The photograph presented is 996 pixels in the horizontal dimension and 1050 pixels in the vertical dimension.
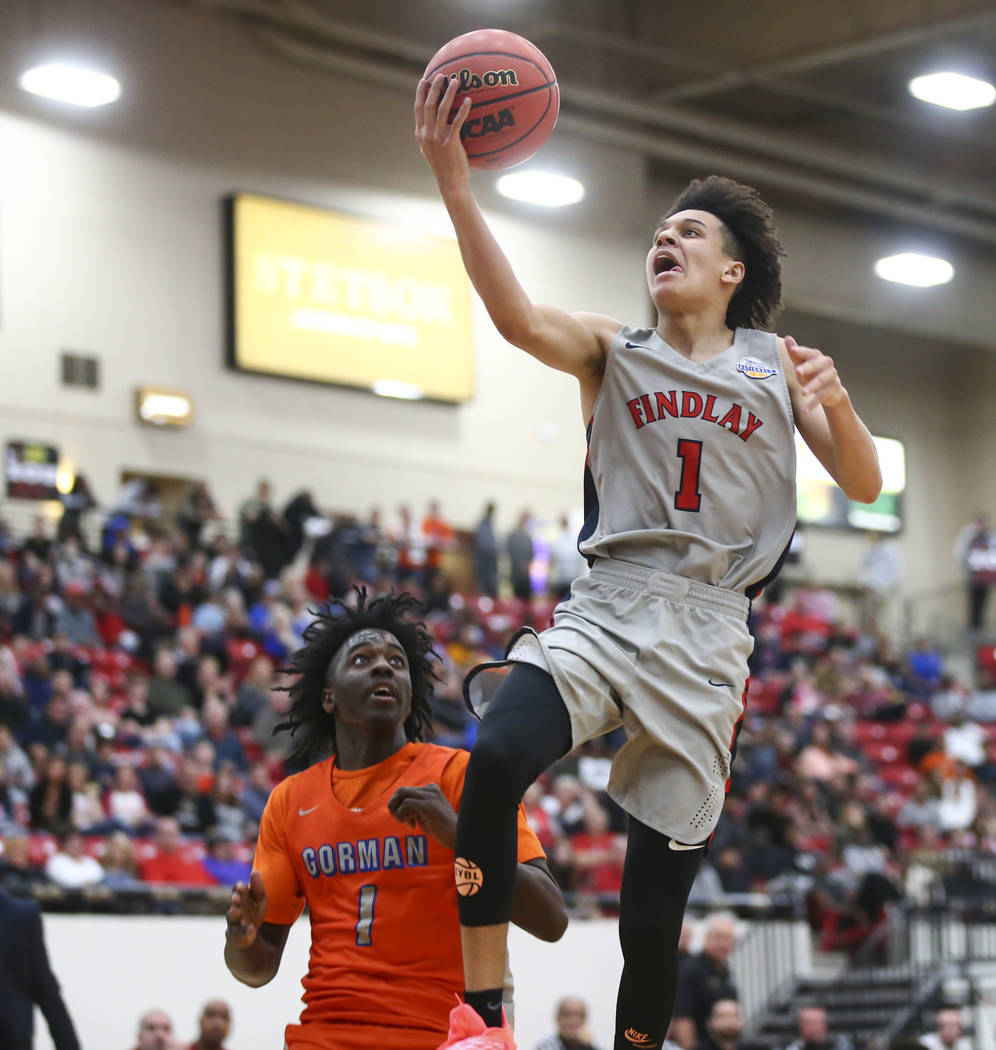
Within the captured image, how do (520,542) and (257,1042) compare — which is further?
(520,542)

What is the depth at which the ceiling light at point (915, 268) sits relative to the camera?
2281 cm

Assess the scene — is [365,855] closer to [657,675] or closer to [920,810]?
[657,675]

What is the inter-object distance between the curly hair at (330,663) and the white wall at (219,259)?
44.9 ft

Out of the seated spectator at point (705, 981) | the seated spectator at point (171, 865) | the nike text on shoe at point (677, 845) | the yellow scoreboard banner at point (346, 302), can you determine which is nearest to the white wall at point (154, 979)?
the seated spectator at point (171, 865)

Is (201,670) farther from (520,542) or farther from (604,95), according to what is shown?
(604,95)

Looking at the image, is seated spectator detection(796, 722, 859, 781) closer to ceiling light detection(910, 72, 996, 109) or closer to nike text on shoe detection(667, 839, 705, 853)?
ceiling light detection(910, 72, 996, 109)

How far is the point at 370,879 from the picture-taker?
4.18 metres

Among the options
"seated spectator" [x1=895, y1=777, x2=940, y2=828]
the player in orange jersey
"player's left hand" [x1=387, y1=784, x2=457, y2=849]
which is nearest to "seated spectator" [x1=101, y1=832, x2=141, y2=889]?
the player in orange jersey

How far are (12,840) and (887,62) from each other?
14338mm

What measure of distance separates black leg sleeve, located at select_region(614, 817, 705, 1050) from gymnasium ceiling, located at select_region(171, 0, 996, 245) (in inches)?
613

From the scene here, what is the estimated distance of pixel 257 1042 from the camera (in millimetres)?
9562

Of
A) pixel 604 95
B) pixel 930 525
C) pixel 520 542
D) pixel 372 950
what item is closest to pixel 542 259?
pixel 604 95

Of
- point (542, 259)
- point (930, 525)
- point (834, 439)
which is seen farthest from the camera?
point (930, 525)

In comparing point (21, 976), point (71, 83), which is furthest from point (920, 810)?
point (21, 976)
